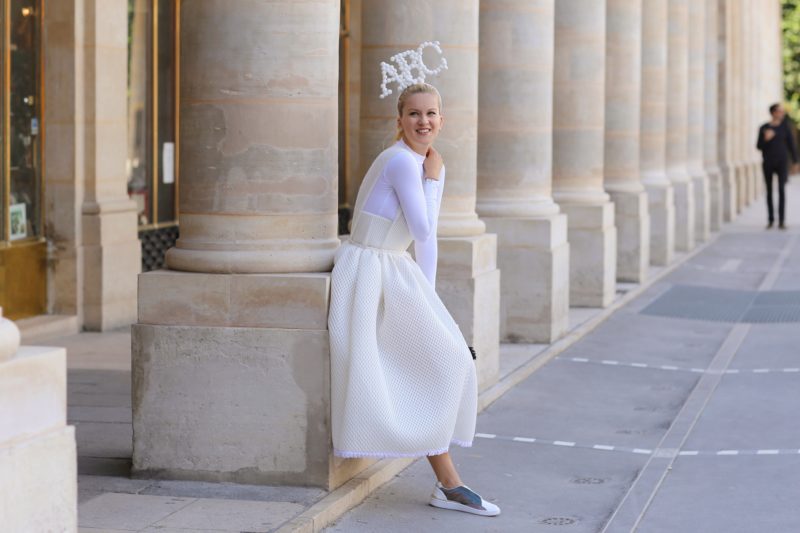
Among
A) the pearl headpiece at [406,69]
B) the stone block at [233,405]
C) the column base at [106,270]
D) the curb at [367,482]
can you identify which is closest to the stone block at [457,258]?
the curb at [367,482]

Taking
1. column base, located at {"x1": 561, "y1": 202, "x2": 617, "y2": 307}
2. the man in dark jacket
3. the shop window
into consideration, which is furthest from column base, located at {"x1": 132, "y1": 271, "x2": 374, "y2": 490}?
the man in dark jacket

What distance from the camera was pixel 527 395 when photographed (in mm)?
10953

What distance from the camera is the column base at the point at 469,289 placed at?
34.3ft

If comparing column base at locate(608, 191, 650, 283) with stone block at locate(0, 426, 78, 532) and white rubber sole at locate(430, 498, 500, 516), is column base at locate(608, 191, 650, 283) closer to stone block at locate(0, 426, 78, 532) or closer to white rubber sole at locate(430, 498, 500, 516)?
white rubber sole at locate(430, 498, 500, 516)

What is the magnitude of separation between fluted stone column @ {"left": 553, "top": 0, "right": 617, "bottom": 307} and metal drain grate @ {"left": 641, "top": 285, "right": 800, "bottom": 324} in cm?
69

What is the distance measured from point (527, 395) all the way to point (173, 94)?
6.41m

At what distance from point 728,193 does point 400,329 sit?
2676cm

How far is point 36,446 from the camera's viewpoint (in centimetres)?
529

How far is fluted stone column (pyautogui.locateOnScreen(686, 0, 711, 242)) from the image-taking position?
26.4 m

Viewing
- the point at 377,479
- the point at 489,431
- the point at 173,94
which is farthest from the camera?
the point at 173,94

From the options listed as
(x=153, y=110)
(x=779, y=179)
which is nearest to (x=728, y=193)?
(x=779, y=179)

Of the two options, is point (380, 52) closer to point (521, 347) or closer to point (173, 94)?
point (521, 347)

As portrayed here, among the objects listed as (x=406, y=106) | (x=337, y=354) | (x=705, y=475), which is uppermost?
(x=406, y=106)

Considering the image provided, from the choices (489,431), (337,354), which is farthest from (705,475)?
(337,354)
